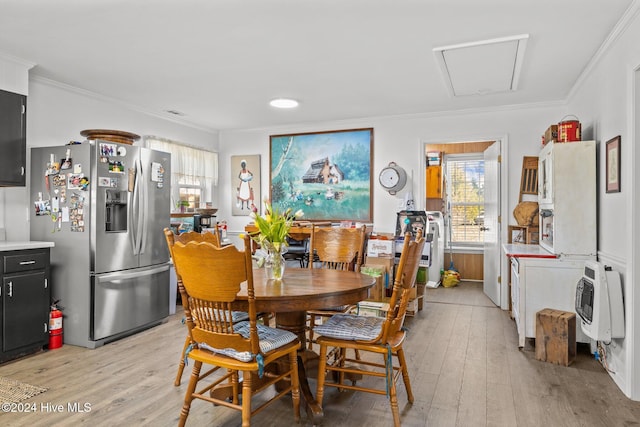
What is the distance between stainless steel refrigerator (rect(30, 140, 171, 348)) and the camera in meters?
3.68

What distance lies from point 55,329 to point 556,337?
168 inches

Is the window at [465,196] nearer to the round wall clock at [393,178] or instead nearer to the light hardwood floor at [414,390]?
the round wall clock at [393,178]

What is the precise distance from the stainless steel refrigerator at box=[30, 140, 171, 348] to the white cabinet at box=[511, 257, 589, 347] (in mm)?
3582

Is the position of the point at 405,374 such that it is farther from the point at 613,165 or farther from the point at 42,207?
the point at 42,207

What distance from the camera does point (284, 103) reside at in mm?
4988

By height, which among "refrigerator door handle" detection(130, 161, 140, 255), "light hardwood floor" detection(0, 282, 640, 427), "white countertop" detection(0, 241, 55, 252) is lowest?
"light hardwood floor" detection(0, 282, 640, 427)

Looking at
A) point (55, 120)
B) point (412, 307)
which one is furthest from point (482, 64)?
point (55, 120)

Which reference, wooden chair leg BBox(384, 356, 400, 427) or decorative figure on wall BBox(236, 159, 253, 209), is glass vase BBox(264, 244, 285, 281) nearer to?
wooden chair leg BBox(384, 356, 400, 427)

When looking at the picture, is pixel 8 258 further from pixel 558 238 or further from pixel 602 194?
pixel 602 194

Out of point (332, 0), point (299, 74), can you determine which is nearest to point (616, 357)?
point (332, 0)

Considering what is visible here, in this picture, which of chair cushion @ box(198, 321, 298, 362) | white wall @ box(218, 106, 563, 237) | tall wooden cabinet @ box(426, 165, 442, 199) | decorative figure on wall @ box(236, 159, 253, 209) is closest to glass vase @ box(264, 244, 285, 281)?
chair cushion @ box(198, 321, 298, 362)

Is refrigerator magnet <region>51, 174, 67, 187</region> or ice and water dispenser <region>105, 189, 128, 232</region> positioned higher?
refrigerator magnet <region>51, 174, 67, 187</region>

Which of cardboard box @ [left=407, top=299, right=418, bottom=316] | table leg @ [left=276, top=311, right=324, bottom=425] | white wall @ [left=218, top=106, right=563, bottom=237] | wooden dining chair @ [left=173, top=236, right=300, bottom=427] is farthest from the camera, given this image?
white wall @ [left=218, top=106, right=563, bottom=237]

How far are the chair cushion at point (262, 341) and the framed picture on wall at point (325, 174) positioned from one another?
3.78 metres
